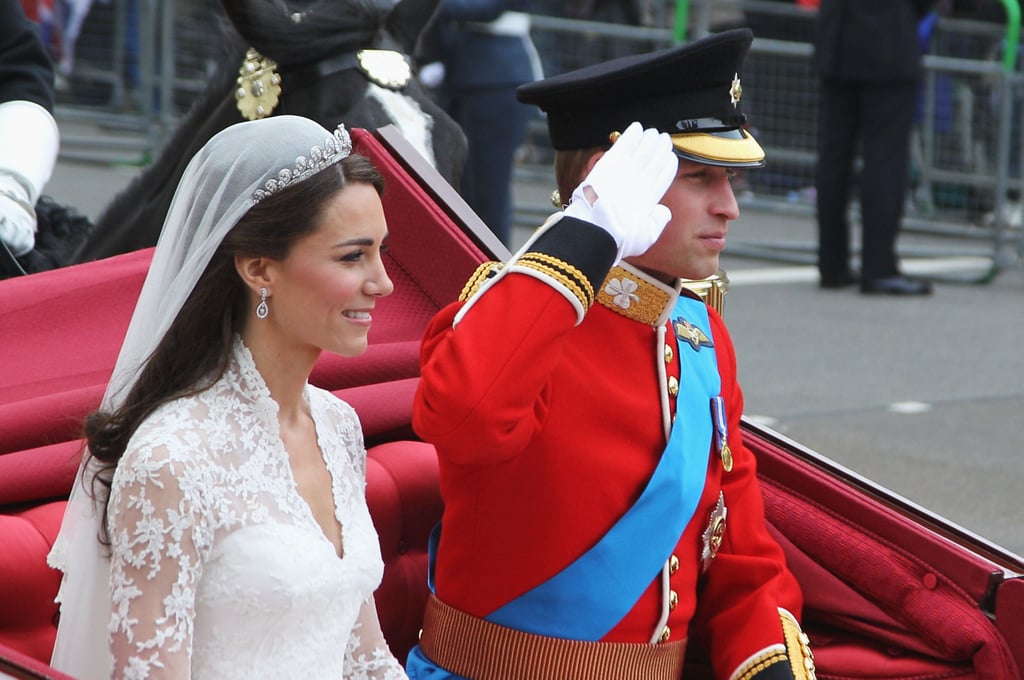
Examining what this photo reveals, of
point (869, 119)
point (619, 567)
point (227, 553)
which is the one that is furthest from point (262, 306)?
point (869, 119)

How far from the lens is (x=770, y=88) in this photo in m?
9.83

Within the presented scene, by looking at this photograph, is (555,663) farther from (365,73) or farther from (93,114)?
(93,114)

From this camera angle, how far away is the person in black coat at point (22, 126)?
12.3 feet

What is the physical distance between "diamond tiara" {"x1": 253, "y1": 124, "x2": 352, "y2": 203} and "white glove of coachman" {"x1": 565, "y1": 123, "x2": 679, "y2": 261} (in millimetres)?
317

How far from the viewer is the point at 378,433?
9.14 feet

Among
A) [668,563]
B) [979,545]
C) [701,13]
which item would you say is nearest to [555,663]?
[668,563]

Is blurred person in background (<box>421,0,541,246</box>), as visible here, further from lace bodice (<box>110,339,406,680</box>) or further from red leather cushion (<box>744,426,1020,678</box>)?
lace bodice (<box>110,339,406,680</box>)

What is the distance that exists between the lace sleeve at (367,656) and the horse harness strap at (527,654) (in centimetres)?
17

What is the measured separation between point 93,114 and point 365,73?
333 inches

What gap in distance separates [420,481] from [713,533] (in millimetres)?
488

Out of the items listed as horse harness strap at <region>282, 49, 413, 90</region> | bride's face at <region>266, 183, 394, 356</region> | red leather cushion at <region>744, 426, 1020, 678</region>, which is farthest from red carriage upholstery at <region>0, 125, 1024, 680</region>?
horse harness strap at <region>282, 49, 413, 90</region>

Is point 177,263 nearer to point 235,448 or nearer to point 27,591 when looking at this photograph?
point 235,448

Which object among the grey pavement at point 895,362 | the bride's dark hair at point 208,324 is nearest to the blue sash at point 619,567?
the bride's dark hair at point 208,324

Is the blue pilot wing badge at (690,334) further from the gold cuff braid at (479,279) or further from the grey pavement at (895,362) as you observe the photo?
the grey pavement at (895,362)
